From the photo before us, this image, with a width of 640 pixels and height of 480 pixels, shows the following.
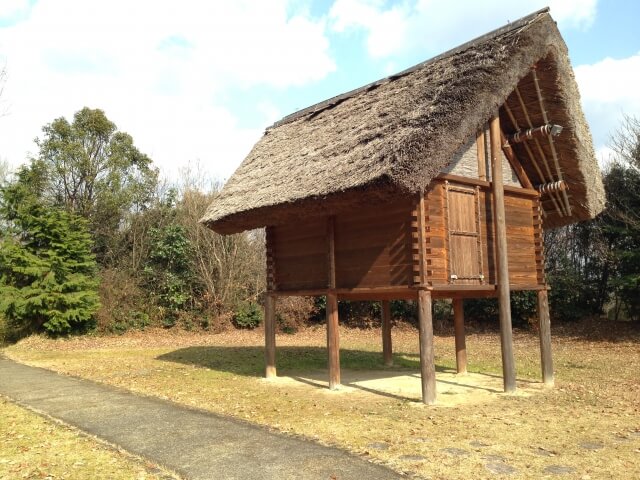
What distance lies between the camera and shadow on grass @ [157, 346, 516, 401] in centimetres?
1251

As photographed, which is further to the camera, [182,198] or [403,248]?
[182,198]

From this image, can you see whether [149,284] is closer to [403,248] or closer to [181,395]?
[181,395]

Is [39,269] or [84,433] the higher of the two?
[39,269]

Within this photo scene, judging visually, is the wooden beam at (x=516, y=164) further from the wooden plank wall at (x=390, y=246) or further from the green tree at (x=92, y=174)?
the green tree at (x=92, y=174)

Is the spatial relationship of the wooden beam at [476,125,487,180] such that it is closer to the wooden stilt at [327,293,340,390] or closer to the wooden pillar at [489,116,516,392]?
the wooden pillar at [489,116,516,392]

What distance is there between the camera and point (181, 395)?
1037 cm

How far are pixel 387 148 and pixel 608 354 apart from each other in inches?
458

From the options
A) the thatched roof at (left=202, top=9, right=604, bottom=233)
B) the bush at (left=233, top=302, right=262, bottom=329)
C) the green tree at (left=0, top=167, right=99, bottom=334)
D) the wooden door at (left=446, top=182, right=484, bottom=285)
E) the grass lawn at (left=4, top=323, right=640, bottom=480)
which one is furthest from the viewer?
the bush at (left=233, top=302, right=262, bottom=329)

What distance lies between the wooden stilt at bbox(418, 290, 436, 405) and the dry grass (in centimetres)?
500

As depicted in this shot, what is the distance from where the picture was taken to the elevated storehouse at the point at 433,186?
935 centimetres

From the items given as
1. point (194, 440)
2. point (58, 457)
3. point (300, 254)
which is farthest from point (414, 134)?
point (58, 457)

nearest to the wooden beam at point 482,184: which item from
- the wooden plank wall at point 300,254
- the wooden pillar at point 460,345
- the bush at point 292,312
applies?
the wooden plank wall at point 300,254

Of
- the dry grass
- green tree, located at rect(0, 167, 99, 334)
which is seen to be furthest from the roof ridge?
green tree, located at rect(0, 167, 99, 334)

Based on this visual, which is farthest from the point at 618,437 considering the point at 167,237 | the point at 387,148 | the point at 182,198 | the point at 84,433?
the point at 182,198
